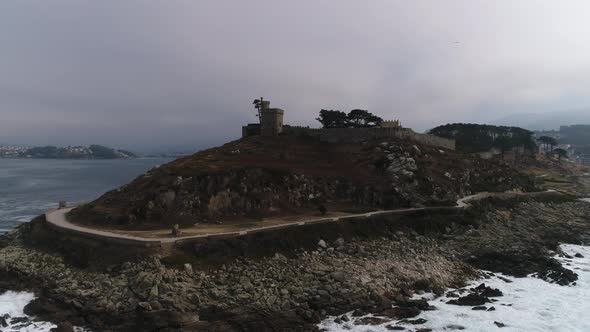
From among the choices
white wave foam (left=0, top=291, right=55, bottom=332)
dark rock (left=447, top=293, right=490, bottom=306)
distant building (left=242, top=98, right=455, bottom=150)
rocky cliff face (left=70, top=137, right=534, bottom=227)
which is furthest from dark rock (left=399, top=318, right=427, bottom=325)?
distant building (left=242, top=98, right=455, bottom=150)

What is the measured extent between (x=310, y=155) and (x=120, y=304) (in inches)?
1759

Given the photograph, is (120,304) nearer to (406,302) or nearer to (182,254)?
(182,254)

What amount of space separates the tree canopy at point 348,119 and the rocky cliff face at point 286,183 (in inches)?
636

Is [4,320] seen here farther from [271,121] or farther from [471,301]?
[271,121]

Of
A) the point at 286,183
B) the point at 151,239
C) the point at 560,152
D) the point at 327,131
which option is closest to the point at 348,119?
the point at 327,131

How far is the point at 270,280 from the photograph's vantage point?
34.6 m

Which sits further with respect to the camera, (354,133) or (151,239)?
(354,133)

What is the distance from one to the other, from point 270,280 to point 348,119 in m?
62.6

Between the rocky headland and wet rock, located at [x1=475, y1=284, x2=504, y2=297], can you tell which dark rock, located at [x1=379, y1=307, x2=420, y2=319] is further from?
wet rock, located at [x1=475, y1=284, x2=504, y2=297]

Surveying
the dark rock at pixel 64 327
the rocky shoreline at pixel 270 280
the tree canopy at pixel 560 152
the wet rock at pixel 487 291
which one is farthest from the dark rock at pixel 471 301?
the tree canopy at pixel 560 152

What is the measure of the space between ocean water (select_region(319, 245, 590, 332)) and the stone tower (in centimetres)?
5167

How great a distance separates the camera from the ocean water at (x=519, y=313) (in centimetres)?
2930

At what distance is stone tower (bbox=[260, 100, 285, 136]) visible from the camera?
8194 cm

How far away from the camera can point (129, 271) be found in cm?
3494
